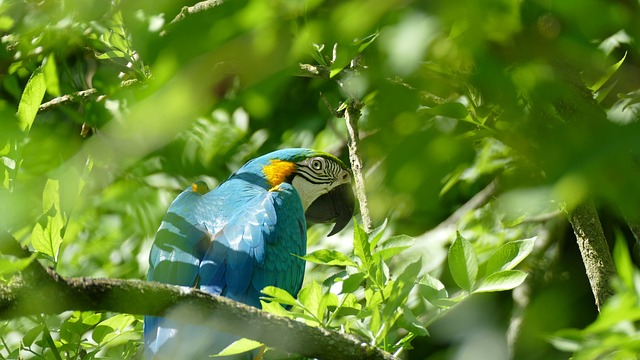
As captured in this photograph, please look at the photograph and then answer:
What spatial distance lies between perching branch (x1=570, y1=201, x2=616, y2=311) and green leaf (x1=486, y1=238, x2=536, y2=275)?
0.84 ft

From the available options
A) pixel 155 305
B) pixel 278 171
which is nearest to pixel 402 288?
pixel 155 305

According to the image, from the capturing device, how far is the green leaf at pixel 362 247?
873mm

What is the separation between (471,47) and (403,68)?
0.03 metres

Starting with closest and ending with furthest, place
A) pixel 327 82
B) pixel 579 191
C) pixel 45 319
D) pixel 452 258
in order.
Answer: pixel 579 191, pixel 452 258, pixel 45 319, pixel 327 82

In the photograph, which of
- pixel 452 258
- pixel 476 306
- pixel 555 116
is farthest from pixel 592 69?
pixel 476 306

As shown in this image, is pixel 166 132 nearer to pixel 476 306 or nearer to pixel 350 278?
pixel 350 278

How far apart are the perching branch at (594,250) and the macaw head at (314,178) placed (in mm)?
955

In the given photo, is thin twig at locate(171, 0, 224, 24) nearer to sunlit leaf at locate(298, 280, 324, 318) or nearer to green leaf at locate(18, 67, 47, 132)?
green leaf at locate(18, 67, 47, 132)

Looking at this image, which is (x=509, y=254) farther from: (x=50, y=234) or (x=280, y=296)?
(x=50, y=234)

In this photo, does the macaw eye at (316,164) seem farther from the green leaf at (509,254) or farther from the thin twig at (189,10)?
the thin twig at (189,10)

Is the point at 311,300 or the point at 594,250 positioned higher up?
the point at 311,300

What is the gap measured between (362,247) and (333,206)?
1326mm

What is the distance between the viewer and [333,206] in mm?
2211

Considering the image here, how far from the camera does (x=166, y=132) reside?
33 cm
